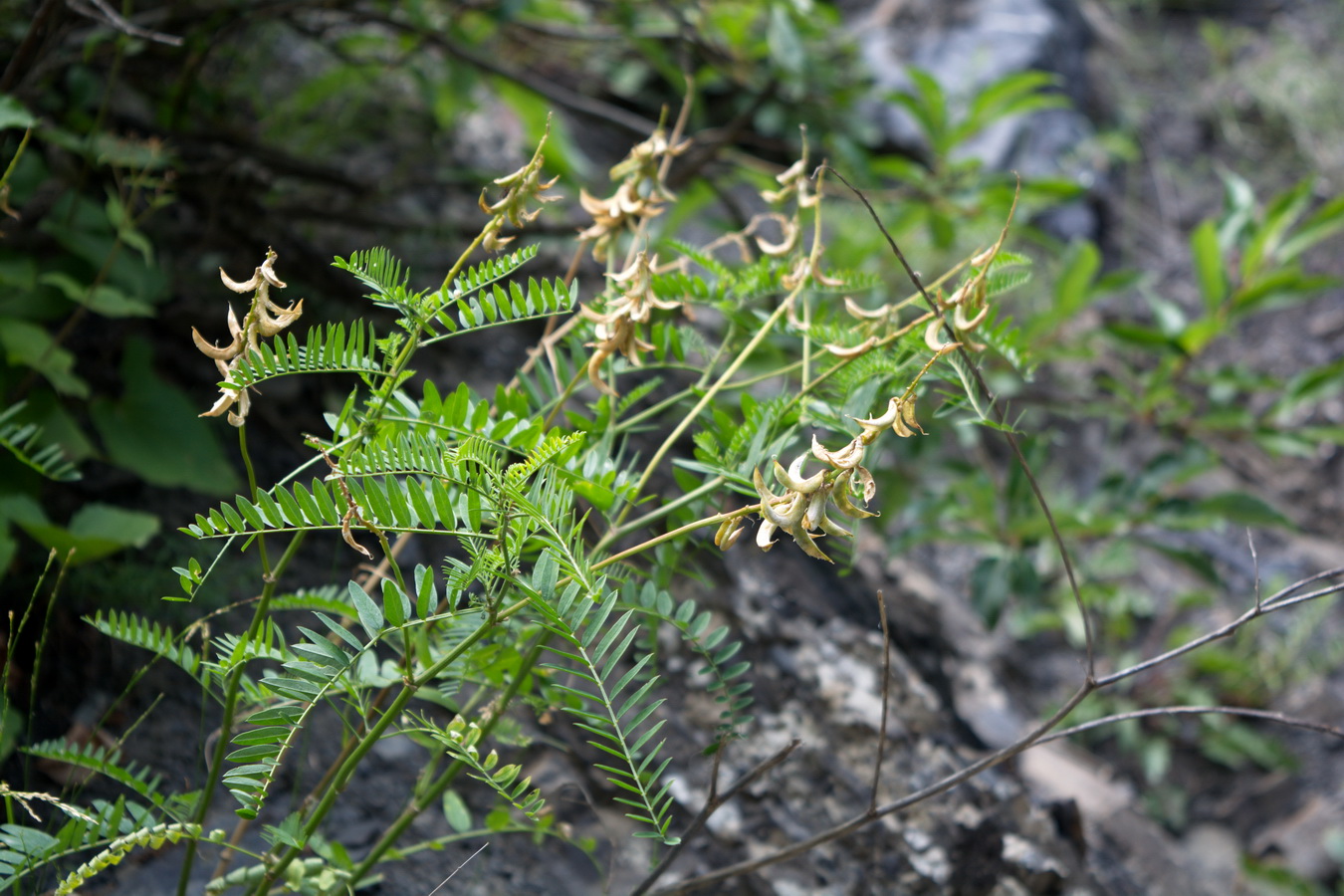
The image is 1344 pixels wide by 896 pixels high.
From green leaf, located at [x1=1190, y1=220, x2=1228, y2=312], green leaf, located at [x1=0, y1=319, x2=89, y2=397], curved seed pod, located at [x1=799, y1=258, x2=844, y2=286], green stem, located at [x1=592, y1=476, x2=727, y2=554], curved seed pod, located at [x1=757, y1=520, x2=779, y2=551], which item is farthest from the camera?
green leaf, located at [x1=1190, y1=220, x2=1228, y2=312]

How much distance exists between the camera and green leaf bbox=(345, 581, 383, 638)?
0.52 m

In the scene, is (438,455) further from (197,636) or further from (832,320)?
(197,636)

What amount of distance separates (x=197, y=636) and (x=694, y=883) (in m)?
0.63

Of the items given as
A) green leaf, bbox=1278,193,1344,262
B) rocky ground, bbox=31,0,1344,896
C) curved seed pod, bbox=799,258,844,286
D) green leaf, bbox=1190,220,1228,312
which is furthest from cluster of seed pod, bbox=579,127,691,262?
green leaf, bbox=1278,193,1344,262

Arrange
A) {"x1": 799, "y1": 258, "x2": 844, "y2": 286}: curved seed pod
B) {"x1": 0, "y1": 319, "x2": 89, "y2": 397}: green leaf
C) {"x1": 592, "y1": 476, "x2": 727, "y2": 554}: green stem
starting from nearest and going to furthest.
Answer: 1. {"x1": 592, "y1": 476, "x2": 727, "y2": 554}: green stem
2. {"x1": 799, "y1": 258, "x2": 844, "y2": 286}: curved seed pod
3. {"x1": 0, "y1": 319, "x2": 89, "y2": 397}: green leaf

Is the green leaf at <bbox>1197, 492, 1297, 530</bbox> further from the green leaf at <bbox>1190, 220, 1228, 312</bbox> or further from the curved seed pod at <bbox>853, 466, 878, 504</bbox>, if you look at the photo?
the curved seed pod at <bbox>853, 466, 878, 504</bbox>

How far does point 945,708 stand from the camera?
4.12ft

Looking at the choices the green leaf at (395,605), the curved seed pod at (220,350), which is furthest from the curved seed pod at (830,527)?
the curved seed pod at (220,350)

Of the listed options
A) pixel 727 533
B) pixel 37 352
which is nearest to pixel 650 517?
pixel 727 533

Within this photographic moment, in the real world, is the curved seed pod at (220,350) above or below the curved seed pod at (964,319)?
below

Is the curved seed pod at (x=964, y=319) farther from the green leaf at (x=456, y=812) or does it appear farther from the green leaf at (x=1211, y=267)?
the green leaf at (x=1211, y=267)

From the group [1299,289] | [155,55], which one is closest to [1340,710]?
[1299,289]

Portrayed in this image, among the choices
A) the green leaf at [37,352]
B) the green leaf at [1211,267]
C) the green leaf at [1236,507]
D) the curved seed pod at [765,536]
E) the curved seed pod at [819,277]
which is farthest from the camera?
the green leaf at [1211,267]

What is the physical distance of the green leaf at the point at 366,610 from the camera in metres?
0.52
